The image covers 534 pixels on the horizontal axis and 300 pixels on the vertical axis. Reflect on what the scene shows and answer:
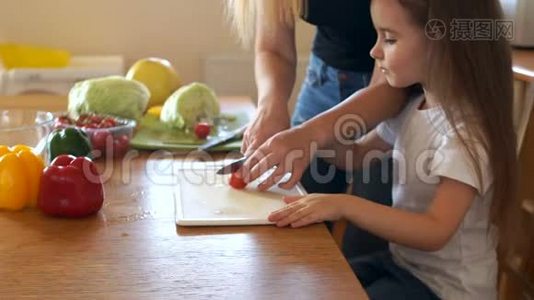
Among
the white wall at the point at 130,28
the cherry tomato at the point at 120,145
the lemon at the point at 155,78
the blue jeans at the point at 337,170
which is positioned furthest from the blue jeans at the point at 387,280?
the white wall at the point at 130,28

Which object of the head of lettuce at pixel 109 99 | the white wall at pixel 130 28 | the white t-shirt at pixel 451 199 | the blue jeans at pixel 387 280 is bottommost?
the blue jeans at pixel 387 280

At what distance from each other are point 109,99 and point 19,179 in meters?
0.43

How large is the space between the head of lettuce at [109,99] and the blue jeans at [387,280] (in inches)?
21.0

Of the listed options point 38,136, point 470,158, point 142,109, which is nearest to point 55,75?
point 142,109

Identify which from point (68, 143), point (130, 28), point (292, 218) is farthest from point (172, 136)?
point (130, 28)

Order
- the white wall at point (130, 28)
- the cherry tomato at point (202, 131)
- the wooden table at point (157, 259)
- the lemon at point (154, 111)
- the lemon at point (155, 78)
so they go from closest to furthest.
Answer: the wooden table at point (157, 259) < the cherry tomato at point (202, 131) < the lemon at point (154, 111) < the lemon at point (155, 78) < the white wall at point (130, 28)

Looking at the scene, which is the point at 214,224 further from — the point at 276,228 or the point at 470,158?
the point at 470,158

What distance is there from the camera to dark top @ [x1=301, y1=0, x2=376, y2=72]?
4.62ft

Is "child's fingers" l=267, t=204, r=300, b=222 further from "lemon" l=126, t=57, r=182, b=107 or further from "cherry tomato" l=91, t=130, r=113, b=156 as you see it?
"lemon" l=126, t=57, r=182, b=107

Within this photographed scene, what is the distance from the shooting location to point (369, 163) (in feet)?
4.41

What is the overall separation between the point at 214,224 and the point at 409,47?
38 cm

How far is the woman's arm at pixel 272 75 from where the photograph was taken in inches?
50.4

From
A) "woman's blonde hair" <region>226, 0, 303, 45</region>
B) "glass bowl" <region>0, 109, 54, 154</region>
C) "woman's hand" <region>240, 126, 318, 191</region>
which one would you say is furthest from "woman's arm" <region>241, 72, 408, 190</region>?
"glass bowl" <region>0, 109, 54, 154</region>

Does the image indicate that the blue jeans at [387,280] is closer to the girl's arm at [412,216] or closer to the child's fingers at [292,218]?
the girl's arm at [412,216]
